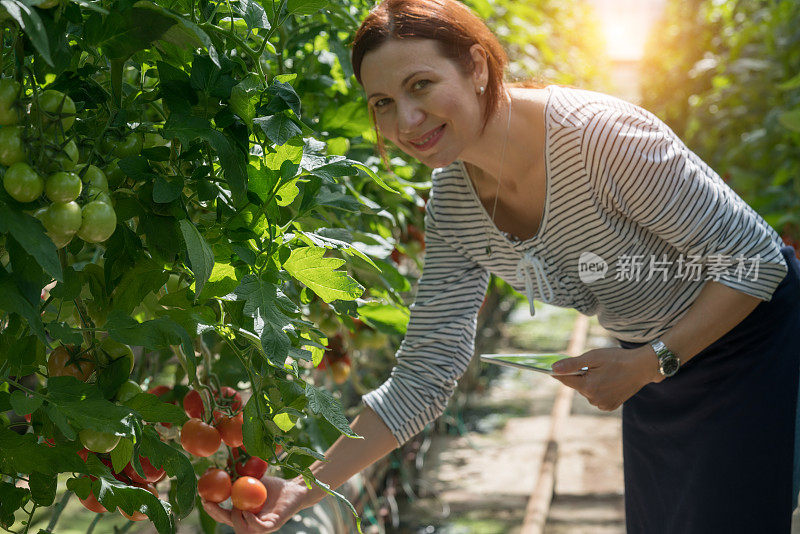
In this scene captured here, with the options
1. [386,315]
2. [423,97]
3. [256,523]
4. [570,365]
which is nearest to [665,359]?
[570,365]

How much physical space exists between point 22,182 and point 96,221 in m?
0.06

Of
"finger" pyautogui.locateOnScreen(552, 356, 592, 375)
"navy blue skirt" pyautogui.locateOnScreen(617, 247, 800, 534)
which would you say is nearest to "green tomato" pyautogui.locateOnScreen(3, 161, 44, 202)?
"finger" pyautogui.locateOnScreen(552, 356, 592, 375)

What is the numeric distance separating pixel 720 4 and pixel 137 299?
4468 mm

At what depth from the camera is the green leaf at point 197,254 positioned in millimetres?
638

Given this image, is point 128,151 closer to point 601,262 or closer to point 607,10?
point 601,262

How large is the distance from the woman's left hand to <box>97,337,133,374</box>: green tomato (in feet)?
2.01

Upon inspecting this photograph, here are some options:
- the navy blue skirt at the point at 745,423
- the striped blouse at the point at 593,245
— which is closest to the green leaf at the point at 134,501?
the striped blouse at the point at 593,245

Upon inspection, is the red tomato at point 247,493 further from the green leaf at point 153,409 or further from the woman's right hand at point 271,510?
the green leaf at point 153,409

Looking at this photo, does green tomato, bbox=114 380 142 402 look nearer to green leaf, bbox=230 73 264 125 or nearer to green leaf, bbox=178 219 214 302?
green leaf, bbox=178 219 214 302

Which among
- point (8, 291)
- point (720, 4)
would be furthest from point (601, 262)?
point (720, 4)

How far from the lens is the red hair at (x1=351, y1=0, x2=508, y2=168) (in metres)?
1.13

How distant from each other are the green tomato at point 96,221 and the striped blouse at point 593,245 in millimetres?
754

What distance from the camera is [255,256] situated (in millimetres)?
750

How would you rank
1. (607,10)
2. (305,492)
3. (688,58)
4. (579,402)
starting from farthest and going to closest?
(607,10), (688,58), (579,402), (305,492)
